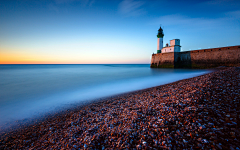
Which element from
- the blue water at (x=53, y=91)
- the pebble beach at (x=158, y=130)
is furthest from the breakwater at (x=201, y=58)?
the pebble beach at (x=158, y=130)

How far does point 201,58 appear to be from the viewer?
24.5m

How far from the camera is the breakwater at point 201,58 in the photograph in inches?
792

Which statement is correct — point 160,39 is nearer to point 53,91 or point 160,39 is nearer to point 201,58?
point 201,58

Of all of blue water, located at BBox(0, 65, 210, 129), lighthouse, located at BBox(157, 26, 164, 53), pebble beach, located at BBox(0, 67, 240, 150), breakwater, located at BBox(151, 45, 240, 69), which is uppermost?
lighthouse, located at BBox(157, 26, 164, 53)

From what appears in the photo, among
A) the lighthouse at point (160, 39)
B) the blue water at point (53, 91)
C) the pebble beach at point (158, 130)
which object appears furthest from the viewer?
the lighthouse at point (160, 39)

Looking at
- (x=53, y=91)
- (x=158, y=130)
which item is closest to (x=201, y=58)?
(x=158, y=130)

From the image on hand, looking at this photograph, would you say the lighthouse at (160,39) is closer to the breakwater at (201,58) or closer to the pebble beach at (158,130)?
the breakwater at (201,58)

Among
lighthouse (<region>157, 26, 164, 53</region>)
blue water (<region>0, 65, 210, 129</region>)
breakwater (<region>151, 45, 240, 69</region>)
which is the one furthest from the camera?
lighthouse (<region>157, 26, 164, 53</region>)

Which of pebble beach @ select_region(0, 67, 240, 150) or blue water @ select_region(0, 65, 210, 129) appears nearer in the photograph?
pebble beach @ select_region(0, 67, 240, 150)

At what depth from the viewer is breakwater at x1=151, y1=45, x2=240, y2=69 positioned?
2011 cm

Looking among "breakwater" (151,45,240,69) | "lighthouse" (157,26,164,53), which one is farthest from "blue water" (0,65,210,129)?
"lighthouse" (157,26,164,53)

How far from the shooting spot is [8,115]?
18.4 ft

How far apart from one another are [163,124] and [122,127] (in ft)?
3.60

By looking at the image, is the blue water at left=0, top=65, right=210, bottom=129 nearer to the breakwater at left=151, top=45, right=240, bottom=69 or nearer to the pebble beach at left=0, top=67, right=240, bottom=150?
the pebble beach at left=0, top=67, right=240, bottom=150
